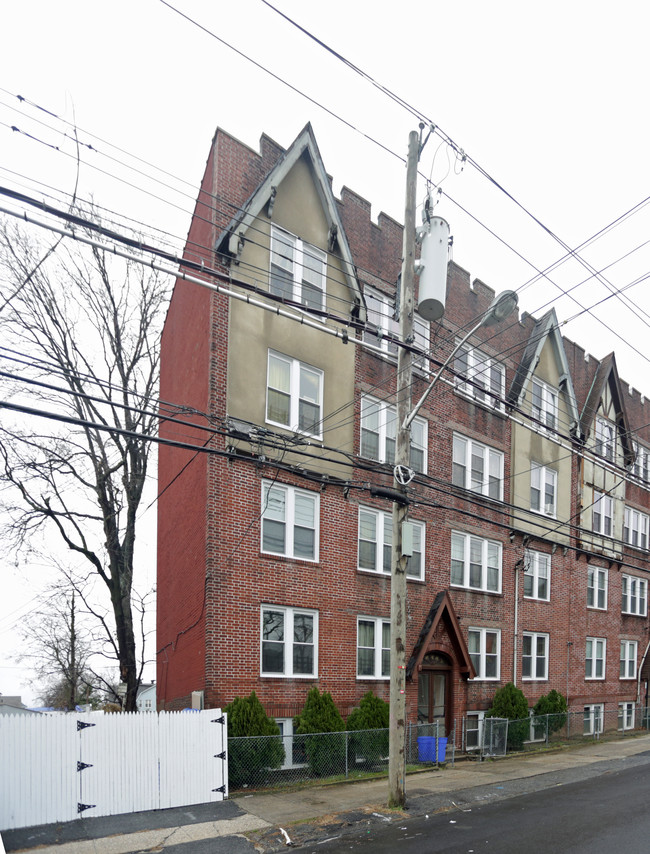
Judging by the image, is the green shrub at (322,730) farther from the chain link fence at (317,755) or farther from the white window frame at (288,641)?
the white window frame at (288,641)

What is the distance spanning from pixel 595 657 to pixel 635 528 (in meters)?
6.84

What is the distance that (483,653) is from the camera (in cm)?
2319

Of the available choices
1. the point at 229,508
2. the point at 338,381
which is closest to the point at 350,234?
the point at 338,381

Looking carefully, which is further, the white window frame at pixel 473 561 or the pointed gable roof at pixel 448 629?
Answer: the white window frame at pixel 473 561

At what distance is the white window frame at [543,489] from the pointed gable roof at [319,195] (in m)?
10.3

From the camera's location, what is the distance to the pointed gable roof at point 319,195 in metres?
17.5

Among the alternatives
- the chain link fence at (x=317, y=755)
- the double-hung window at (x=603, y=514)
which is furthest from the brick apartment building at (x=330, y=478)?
the double-hung window at (x=603, y=514)

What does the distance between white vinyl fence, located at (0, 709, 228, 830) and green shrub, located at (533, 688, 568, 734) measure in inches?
550

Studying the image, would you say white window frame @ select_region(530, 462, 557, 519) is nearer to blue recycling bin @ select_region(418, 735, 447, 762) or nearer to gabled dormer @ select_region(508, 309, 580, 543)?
gabled dormer @ select_region(508, 309, 580, 543)

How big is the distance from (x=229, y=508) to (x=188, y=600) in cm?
307

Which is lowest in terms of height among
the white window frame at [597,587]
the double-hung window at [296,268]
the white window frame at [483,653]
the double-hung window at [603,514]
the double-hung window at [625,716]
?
the double-hung window at [625,716]

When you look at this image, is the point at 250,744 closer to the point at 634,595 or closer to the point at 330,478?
the point at 330,478

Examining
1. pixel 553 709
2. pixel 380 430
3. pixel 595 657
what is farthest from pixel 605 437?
pixel 380 430

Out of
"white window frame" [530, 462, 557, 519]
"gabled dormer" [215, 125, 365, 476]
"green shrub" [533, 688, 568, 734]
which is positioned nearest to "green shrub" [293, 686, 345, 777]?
"gabled dormer" [215, 125, 365, 476]
